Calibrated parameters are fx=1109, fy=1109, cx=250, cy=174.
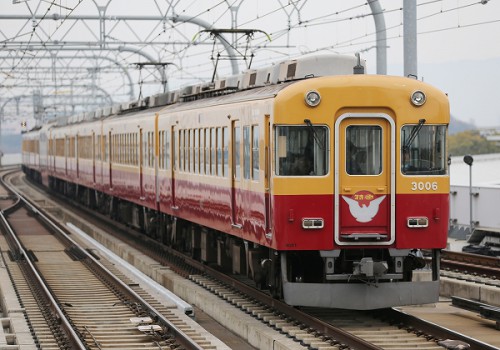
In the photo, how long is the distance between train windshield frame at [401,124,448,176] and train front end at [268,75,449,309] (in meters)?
0.01

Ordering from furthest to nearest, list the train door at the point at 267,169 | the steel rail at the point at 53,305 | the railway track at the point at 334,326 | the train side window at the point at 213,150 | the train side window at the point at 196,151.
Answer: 1. the train side window at the point at 196,151
2. the train side window at the point at 213,150
3. the train door at the point at 267,169
4. the steel rail at the point at 53,305
5. the railway track at the point at 334,326

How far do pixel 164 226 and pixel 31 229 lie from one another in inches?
321

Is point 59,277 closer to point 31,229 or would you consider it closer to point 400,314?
point 400,314

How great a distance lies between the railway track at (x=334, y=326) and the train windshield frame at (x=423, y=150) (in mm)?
1722

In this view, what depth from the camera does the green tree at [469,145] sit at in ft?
268

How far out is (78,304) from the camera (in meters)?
15.8

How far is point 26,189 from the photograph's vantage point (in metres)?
56.0

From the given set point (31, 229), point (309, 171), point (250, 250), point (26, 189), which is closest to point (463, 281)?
point (250, 250)

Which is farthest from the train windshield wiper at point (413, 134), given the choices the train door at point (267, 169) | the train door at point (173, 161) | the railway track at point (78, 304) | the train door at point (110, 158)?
the train door at point (110, 158)

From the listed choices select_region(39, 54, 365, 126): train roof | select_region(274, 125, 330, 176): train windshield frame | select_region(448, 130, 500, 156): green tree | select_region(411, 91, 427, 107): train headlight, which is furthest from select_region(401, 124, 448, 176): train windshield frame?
select_region(448, 130, 500, 156): green tree

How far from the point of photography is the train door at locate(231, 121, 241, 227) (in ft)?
49.8

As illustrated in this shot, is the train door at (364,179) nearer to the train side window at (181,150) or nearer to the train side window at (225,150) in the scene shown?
the train side window at (225,150)

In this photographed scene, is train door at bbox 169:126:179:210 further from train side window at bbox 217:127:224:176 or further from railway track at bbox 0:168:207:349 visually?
train side window at bbox 217:127:224:176

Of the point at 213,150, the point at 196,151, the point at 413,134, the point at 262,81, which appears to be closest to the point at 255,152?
the point at 262,81
